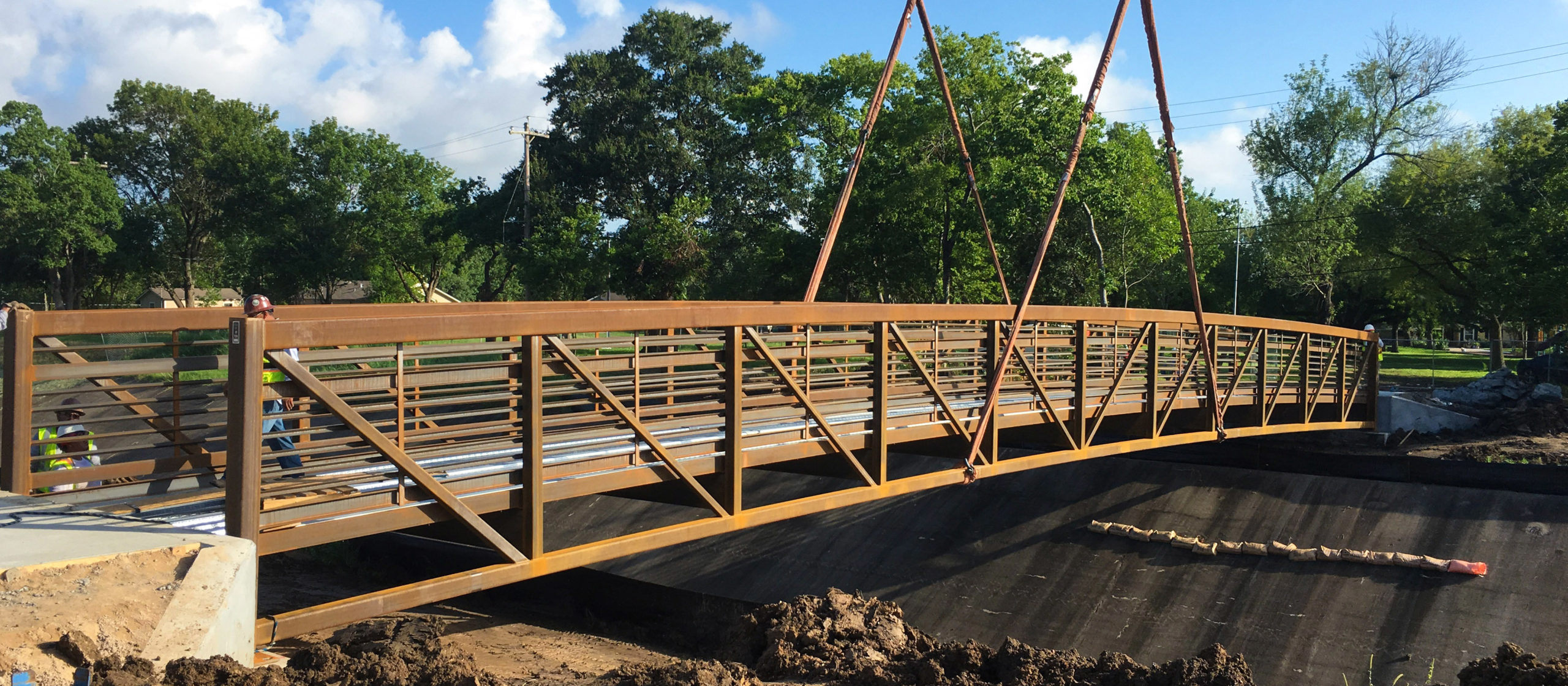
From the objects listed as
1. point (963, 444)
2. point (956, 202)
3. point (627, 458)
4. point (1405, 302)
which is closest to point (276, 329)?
point (627, 458)

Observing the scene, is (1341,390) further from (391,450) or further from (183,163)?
(183,163)

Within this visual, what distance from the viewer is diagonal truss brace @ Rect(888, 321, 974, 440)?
7.88 m

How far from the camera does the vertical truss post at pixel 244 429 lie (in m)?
4.32

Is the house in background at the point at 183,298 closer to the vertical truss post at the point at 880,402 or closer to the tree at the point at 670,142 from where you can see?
the tree at the point at 670,142

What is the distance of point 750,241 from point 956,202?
12.8 meters

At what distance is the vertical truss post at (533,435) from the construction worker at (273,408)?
1.17 m

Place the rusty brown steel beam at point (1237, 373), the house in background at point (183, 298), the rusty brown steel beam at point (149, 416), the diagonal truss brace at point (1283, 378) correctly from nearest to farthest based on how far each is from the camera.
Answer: the rusty brown steel beam at point (149, 416) < the rusty brown steel beam at point (1237, 373) < the diagonal truss brace at point (1283, 378) < the house in background at point (183, 298)

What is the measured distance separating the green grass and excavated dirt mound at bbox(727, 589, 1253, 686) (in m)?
21.3

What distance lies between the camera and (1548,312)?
83.3 feet

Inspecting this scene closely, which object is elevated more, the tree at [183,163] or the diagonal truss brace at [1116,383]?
the tree at [183,163]

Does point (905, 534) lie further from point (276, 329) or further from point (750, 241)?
point (750, 241)

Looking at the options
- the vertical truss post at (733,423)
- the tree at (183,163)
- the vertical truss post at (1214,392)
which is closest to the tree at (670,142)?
the tree at (183,163)

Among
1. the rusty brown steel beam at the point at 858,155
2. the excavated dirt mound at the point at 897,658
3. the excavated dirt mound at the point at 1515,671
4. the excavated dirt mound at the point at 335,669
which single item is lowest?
the excavated dirt mound at the point at 897,658

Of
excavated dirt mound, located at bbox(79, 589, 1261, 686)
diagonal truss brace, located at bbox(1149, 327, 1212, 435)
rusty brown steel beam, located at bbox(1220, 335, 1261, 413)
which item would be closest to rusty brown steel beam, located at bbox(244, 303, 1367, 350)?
excavated dirt mound, located at bbox(79, 589, 1261, 686)
